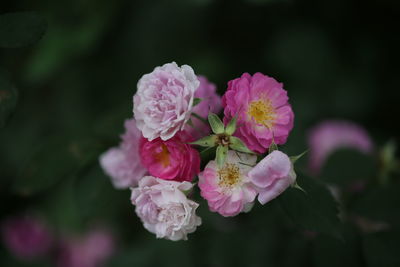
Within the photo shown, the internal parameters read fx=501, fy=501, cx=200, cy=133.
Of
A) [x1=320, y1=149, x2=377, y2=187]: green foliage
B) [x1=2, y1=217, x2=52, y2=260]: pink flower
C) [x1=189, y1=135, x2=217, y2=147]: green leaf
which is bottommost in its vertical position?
[x1=2, y1=217, x2=52, y2=260]: pink flower

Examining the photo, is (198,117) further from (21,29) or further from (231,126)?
(21,29)

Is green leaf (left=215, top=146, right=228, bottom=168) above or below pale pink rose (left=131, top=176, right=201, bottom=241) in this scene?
above

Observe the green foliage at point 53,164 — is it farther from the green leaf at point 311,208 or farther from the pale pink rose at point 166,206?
the green leaf at point 311,208

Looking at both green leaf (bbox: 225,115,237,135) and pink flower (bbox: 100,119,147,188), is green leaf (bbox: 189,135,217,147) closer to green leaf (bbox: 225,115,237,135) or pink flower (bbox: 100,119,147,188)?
green leaf (bbox: 225,115,237,135)

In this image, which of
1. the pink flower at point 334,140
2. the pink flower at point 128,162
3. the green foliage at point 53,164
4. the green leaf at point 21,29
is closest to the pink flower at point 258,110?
the pink flower at point 128,162

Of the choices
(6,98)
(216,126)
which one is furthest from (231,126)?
(6,98)

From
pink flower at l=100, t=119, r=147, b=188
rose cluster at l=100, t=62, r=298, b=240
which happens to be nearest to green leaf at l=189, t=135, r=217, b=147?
rose cluster at l=100, t=62, r=298, b=240

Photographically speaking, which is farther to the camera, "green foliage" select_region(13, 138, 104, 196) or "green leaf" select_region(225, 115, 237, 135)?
"green foliage" select_region(13, 138, 104, 196)
